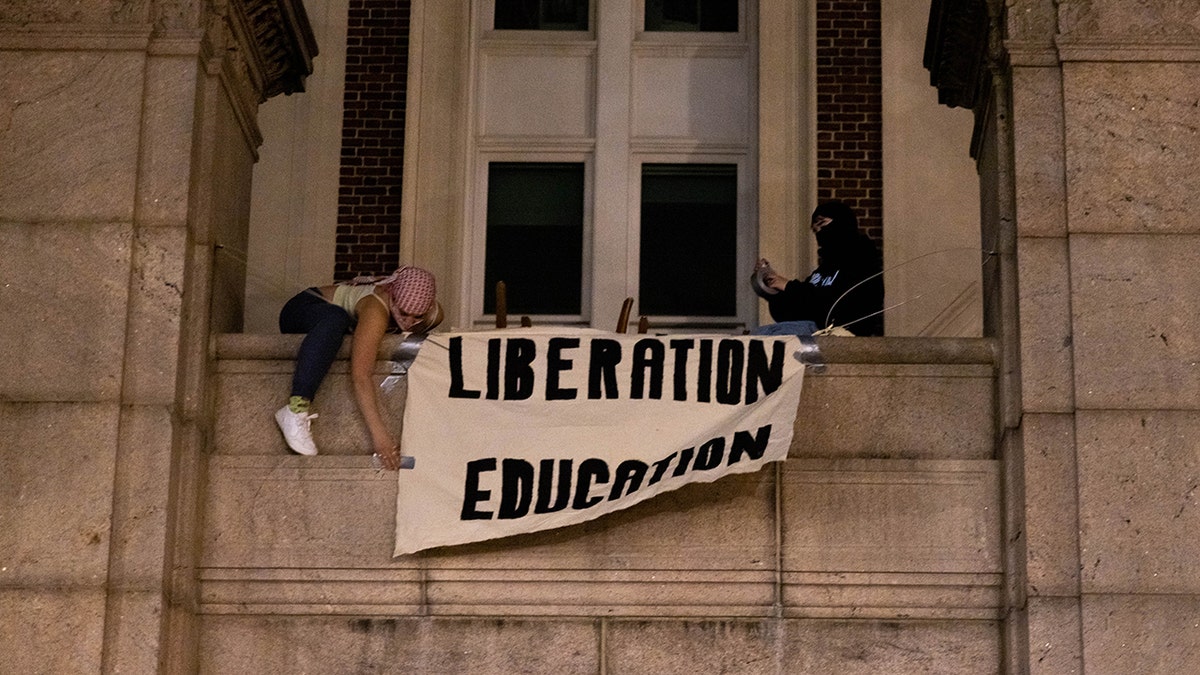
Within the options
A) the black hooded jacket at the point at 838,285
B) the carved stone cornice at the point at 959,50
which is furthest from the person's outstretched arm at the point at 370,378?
the carved stone cornice at the point at 959,50

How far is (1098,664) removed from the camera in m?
10.2

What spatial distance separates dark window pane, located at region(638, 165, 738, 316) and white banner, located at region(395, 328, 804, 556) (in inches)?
197

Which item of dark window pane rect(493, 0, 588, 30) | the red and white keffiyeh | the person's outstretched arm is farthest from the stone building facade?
dark window pane rect(493, 0, 588, 30)

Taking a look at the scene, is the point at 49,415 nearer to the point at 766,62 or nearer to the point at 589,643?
the point at 589,643

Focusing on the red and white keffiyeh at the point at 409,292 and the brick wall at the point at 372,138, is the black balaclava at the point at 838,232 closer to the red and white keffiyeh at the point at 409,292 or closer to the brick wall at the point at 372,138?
the red and white keffiyeh at the point at 409,292

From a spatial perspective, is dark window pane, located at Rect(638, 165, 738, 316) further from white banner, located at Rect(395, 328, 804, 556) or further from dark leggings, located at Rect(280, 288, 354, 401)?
dark leggings, located at Rect(280, 288, 354, 401)

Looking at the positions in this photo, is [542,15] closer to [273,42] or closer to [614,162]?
[614,162]

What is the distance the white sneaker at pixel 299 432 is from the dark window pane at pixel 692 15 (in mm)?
6793

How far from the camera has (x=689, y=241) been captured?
16.3 metres

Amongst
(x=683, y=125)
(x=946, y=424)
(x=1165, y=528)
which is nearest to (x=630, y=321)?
(x=683, y=125)

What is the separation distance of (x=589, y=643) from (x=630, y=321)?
17.5 ft

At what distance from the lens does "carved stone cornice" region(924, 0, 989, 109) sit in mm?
11906

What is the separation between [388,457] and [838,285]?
9.45ft

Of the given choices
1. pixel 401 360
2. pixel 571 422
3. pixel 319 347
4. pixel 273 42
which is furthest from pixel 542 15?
pixel 571 422
